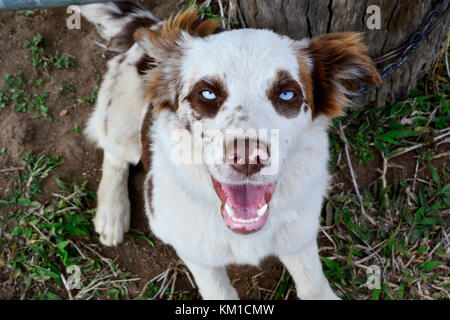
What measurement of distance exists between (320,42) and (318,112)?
0.40 m

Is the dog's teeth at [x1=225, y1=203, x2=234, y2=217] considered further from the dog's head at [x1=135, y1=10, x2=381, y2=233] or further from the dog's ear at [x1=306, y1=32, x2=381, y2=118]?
the dog's ear at [x1=306, y1=32, x2=381, y2=118]

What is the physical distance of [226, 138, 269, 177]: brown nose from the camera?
1919mm

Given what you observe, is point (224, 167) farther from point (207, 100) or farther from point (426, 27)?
point (426, 27)

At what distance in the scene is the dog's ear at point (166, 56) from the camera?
2.51m

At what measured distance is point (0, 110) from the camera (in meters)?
4.14

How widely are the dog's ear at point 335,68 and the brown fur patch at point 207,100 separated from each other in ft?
2.00

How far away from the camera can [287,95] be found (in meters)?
2.23

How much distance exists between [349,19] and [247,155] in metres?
1.43

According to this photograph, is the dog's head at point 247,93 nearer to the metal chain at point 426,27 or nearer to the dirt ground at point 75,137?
the metal chain at point 426,27

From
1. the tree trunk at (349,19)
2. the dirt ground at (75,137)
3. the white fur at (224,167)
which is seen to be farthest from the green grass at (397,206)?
the tree trunk at (349,19)

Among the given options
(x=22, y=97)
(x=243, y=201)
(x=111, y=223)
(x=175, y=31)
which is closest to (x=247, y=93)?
(x=243, y=201)

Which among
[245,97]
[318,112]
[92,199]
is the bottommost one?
[92,199]
